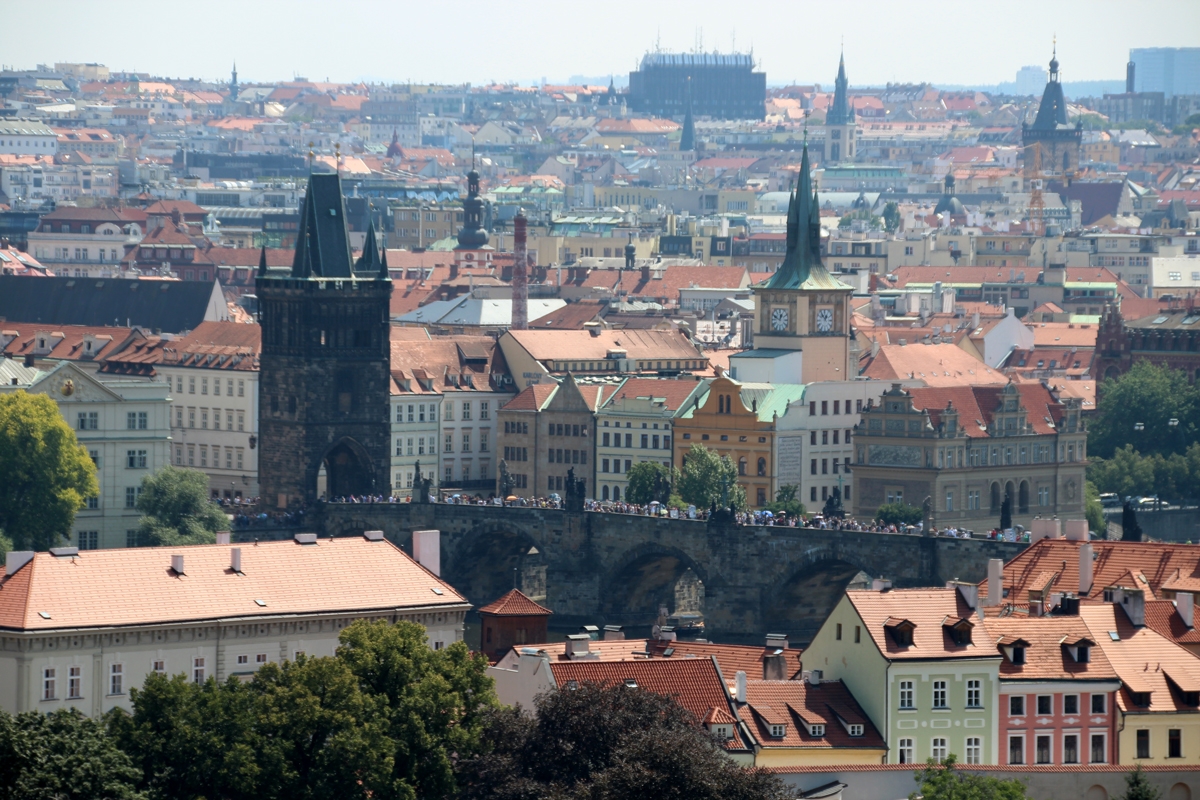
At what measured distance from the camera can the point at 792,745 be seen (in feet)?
295

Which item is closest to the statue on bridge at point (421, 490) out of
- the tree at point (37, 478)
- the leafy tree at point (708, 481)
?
the leafy tree at point (708, 481)

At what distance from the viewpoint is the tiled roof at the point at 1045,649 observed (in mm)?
93188

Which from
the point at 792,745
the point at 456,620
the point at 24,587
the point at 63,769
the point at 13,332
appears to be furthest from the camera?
the point at 13,332

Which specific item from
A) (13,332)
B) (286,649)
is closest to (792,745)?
(286,649)

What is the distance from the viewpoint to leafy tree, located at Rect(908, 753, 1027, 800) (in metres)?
84.6

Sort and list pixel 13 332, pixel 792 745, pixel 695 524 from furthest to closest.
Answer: pixel 13 332
pixel 695 524
pixel 792 745

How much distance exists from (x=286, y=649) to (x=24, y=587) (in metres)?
7.49

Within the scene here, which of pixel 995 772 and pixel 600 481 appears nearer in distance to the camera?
pixel 995 772

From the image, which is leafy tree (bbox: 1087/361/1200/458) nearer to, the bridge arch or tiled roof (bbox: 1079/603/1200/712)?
the bridge arch

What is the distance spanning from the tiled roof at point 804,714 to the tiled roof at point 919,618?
1627 mm

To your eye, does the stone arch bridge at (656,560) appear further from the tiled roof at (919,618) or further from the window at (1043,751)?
the window at (1043,751)

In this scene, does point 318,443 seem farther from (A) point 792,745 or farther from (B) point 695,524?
(A) point 792,745

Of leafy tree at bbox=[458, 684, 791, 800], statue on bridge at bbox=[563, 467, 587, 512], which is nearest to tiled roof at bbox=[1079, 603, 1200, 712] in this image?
leafy tree at bbox=[458, 684, 791, 800]

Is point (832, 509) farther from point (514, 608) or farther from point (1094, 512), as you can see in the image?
point (514, 608)
